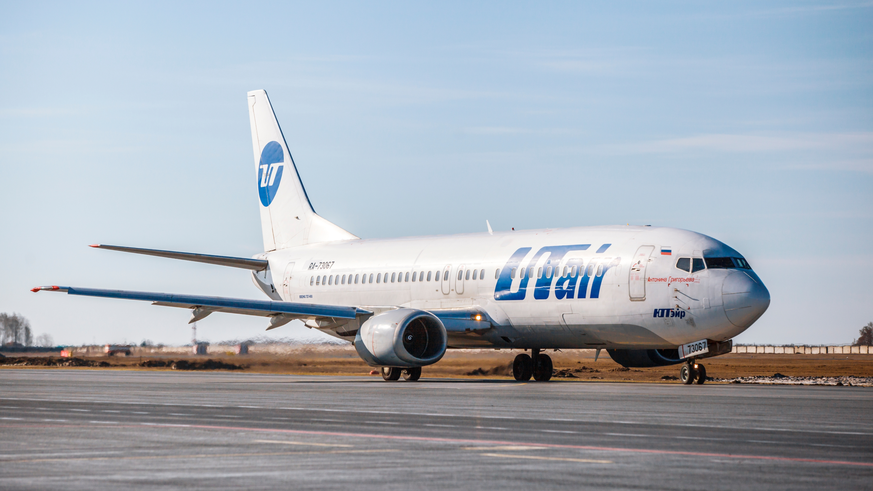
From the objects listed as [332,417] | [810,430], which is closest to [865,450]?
[810,430]

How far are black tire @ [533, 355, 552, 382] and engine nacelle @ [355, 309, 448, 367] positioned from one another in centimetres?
410

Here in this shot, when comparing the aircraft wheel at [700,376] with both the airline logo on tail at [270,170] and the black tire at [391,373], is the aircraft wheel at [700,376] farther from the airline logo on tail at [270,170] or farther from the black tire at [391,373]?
the airline logo on tail at [270,170]

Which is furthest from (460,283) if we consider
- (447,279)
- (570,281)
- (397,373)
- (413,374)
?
(570,281)

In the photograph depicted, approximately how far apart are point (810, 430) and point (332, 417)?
6.62m

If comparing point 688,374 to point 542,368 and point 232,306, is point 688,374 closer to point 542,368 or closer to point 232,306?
point 542,368

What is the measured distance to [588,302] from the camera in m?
28.1

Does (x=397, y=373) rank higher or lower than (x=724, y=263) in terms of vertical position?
lower

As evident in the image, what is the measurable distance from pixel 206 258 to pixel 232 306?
6319 mm

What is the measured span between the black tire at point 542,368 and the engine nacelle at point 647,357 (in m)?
→ 2.28

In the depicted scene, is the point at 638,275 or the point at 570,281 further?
the point at 570,281

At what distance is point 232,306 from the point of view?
29.9 meters

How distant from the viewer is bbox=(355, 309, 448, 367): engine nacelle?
28672 mm

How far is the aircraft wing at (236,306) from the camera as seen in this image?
29.1 metres

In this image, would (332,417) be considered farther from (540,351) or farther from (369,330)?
(540,351)
